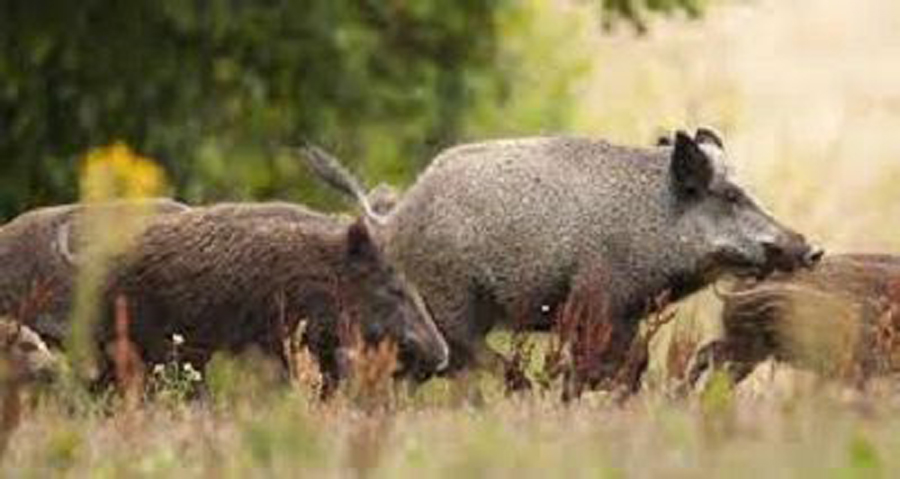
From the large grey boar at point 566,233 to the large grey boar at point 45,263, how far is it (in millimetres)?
1112

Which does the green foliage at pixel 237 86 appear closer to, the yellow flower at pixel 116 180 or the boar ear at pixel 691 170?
the boar ear at pixel 691 170

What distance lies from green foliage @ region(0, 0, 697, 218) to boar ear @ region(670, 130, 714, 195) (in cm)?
555

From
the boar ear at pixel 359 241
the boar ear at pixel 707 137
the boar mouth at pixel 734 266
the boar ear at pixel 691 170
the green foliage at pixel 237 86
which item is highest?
the green foliage at pixel 237 86

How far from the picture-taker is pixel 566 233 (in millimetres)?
13148

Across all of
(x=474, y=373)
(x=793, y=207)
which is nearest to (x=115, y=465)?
(x=474, y=373)

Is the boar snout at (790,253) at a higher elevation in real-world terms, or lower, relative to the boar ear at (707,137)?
lower

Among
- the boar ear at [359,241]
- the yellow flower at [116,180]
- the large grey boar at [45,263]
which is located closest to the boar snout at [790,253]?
the boar ear at [359,241]

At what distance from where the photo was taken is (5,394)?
25.7 feet

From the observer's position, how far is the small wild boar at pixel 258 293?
41.1 feet

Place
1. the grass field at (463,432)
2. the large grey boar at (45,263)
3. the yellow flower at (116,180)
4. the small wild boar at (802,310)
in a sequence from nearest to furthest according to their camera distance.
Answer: the grass field at (463,432)
the yellow flower at (116,180)
the small wild boar at (802,310)
the large grey boar at (45,263)

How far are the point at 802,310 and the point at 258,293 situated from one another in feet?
6.80

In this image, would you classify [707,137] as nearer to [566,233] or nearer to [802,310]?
[566,233]

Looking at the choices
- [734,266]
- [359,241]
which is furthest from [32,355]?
[734,266]

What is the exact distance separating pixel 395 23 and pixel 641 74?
286 inches
